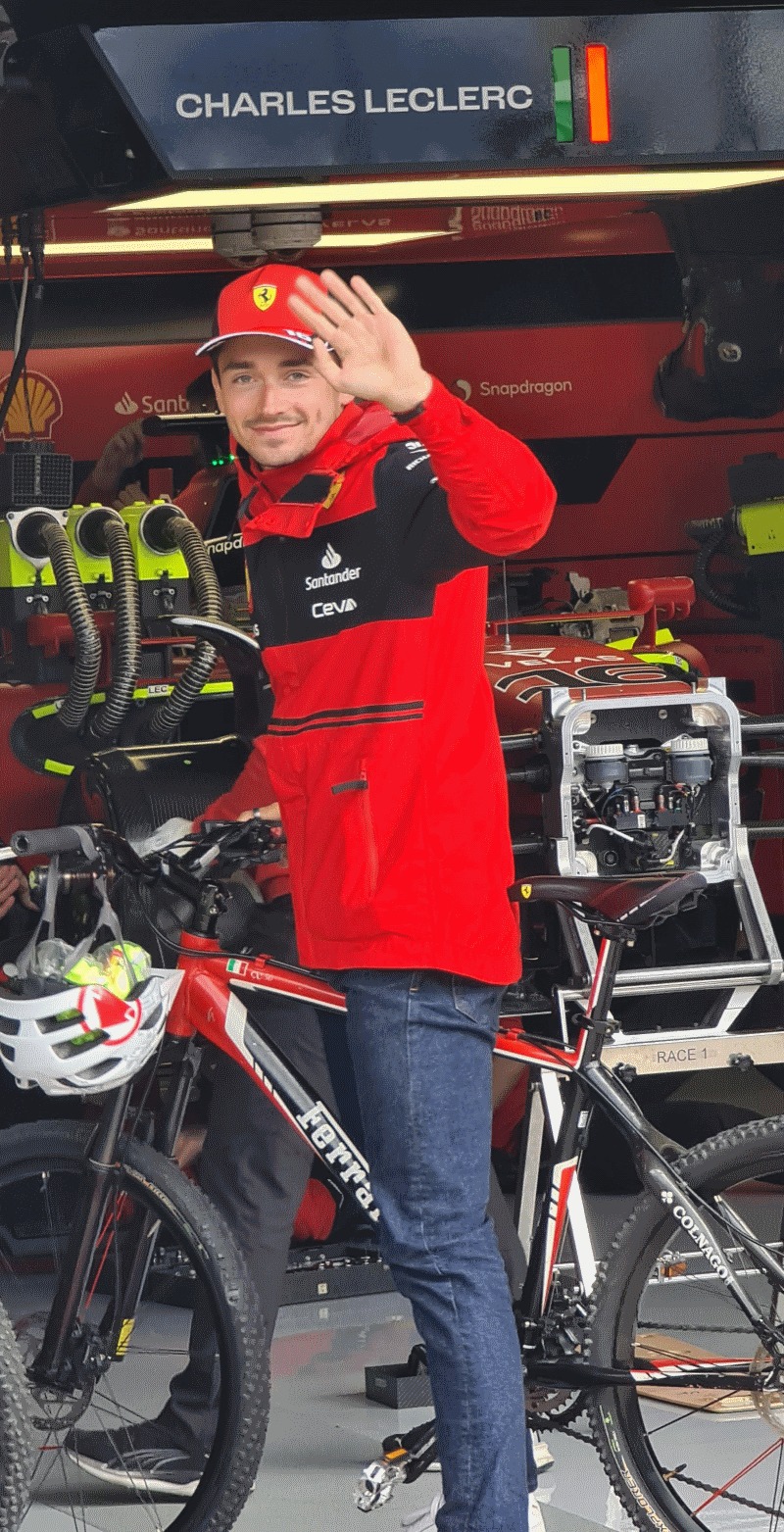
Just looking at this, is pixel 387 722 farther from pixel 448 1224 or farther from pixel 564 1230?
pixel 564 1230

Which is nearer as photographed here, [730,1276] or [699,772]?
[730,1276]

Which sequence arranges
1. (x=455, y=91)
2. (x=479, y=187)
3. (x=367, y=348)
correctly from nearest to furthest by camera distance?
1. (x=367, y=348)
2. (x=455, y=91)
3. (x=479, y=187)

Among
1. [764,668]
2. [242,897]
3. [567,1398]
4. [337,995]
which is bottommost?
[567,1398]

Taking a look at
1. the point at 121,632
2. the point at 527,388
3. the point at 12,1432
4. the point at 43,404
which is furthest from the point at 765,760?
the point at 527,388

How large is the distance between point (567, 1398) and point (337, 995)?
73 centimetres

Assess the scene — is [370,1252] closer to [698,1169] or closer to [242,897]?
[242,897]

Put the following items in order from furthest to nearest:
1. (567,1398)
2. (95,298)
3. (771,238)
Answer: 1. (95,298)
2. (771,238)
3. (567,1398)

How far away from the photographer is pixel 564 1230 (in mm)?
3336

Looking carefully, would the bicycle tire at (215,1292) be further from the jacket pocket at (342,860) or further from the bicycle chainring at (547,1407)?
the jacket pocket at (342,860)

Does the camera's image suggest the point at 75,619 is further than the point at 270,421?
Yes

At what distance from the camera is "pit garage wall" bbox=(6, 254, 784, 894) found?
680 cm

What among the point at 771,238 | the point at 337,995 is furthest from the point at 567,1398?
the point at 771,238

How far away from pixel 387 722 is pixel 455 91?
1.14m

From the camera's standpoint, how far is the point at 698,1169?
10.4 ft
